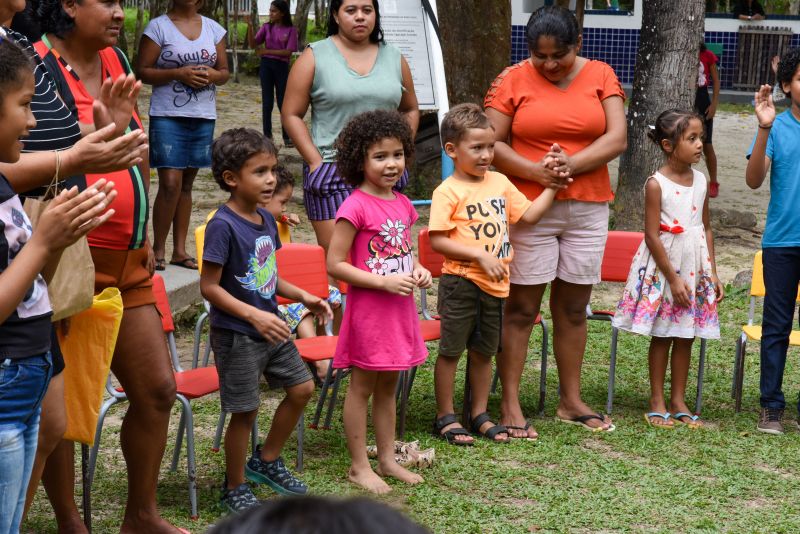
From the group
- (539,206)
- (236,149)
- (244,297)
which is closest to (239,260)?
(244,297)

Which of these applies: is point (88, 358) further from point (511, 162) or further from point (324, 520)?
point (324, 520)

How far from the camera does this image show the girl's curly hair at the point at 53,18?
12.0 ft

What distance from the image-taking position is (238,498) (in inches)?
173

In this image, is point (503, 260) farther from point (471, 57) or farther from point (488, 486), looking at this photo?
point (471, 57)

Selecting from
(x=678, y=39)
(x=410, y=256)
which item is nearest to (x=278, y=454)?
(x=410, y=256)

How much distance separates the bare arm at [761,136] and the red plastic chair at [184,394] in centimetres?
276

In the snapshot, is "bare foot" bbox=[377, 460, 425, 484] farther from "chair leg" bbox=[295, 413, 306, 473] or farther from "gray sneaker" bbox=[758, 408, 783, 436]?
"gray sneaker" bbox=[758, 408, 783, 436]

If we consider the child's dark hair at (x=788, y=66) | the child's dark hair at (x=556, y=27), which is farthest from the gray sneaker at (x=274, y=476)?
the child's dark hair at (x=788, y=66)

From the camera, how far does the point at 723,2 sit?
32.7m

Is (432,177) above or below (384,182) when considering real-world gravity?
below

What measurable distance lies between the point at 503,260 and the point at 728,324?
10.8ft

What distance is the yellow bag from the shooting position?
3.60 metres

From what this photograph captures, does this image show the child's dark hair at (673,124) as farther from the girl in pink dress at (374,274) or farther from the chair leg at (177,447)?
the chair leg at (177,447)

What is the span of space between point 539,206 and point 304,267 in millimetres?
1205
